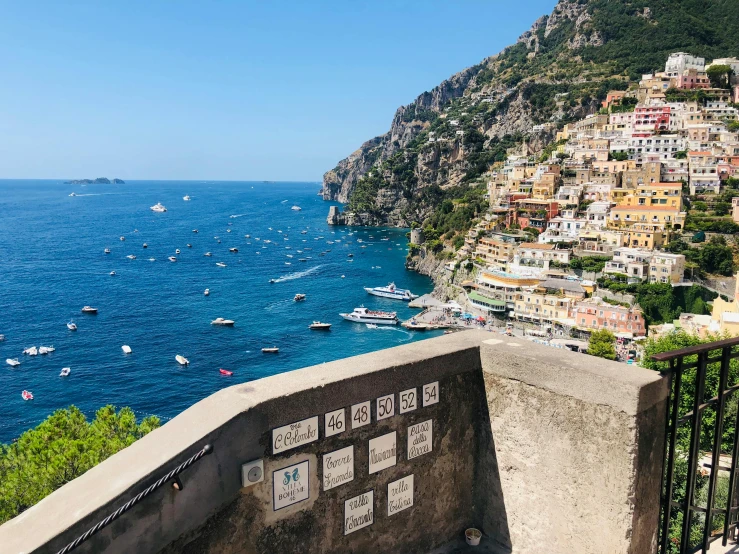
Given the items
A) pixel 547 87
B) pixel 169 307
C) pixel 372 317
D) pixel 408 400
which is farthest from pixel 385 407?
pixel 547 87

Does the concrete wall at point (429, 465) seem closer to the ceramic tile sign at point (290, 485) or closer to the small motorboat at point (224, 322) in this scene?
the ceramic tile sign at point (290, 485)

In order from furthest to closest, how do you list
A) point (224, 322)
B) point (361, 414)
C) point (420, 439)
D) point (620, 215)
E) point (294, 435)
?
1. point (620, 215)
2. point (224, 322)
3. point (420, 439)
4. point (361, 414)
5. point (294, 435)

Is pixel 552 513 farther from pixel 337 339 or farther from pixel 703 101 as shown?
pixel 703 101

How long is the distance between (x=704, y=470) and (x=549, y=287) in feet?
99.6

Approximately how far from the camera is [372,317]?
4266cm

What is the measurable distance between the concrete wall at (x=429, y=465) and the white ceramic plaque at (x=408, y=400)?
54 mm

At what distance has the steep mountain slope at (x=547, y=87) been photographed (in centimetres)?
8719

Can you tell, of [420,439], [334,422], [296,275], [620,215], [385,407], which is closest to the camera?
[334,422]

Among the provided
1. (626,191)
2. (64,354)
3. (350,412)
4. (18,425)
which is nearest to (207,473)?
(350,412)

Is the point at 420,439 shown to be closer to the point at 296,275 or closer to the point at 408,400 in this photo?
the point at 408,400

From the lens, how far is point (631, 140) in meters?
64.0

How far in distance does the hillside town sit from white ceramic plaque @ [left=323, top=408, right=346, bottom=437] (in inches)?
1175

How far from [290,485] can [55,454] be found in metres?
8.83

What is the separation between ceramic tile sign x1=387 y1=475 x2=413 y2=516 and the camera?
334cm
